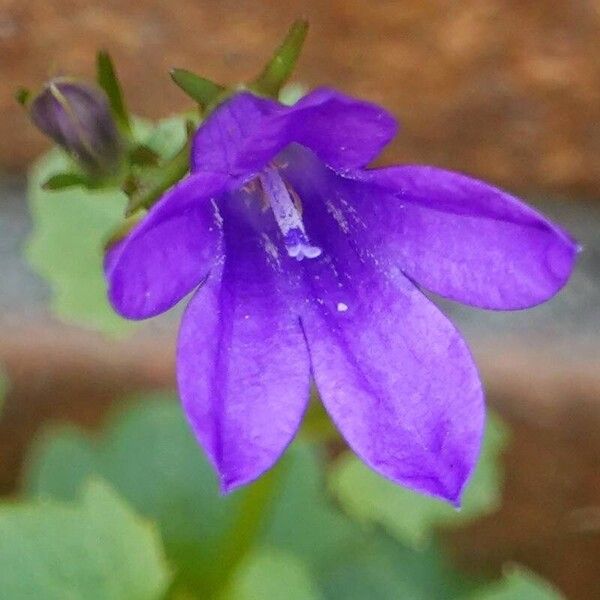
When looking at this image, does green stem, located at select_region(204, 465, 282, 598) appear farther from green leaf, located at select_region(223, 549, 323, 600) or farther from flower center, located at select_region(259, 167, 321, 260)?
flower center, located at select_region(259, 167, 321, 260)

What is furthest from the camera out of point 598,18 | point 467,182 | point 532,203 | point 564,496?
point 564,496

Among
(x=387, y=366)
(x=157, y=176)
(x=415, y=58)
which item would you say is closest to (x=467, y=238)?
(x=387, y=366)

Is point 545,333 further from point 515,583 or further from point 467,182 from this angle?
point 467,182

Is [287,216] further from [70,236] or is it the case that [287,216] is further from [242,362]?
[70,236]

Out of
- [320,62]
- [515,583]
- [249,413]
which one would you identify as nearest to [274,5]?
[320,62]

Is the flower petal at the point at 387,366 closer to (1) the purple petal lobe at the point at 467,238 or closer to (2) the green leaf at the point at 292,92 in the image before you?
(1) the purple petal lobe at the point at 467,238

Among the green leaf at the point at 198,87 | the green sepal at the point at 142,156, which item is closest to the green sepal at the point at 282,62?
the green leaf at the point at 198,87
